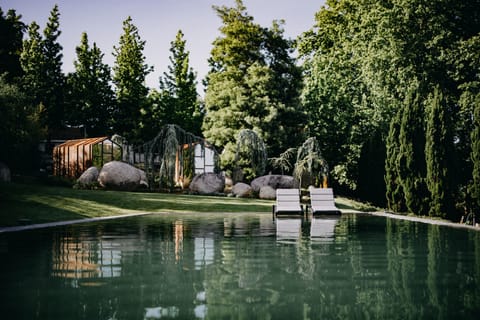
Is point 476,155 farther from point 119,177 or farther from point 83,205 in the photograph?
point 119,177

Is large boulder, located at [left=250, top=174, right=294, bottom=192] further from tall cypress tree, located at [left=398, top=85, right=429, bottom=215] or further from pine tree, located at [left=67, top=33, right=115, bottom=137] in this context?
pine tree, located at [left=67, top=33, right=115, bottom=137]

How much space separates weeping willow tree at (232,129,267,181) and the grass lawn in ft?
19.3

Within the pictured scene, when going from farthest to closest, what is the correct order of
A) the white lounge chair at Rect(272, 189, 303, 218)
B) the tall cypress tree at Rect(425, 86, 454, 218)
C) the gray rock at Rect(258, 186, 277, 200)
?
the gray rock at Rect(258, 186, 277, 200) < the white lounge chair at Rect(272, 189, 303, 218) < the tall cypress tree at Rect(425, 86, 454, 218)

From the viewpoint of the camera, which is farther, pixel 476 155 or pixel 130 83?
pixel 130 83

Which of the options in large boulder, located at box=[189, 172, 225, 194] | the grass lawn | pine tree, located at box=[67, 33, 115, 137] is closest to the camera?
the grass lawn

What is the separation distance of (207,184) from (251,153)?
3.01 metres

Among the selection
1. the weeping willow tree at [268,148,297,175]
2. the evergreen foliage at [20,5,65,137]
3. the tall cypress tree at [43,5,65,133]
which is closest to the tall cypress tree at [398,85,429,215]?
the weeping willow tree at [268,148,297,175]

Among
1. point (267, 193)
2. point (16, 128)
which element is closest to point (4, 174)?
point (16, 128)

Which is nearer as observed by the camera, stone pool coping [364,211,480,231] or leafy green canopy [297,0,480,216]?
stone pool coping [364,211,480,231]

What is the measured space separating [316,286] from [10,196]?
54.7 ft

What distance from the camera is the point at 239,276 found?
20.2 ft

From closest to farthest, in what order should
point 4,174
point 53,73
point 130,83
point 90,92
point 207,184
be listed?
point 207,184, point 4,174, point 53,73, point 90,92, point 130,83

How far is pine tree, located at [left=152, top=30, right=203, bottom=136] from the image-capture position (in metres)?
43.6

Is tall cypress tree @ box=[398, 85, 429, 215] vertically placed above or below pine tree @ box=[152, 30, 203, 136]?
below
